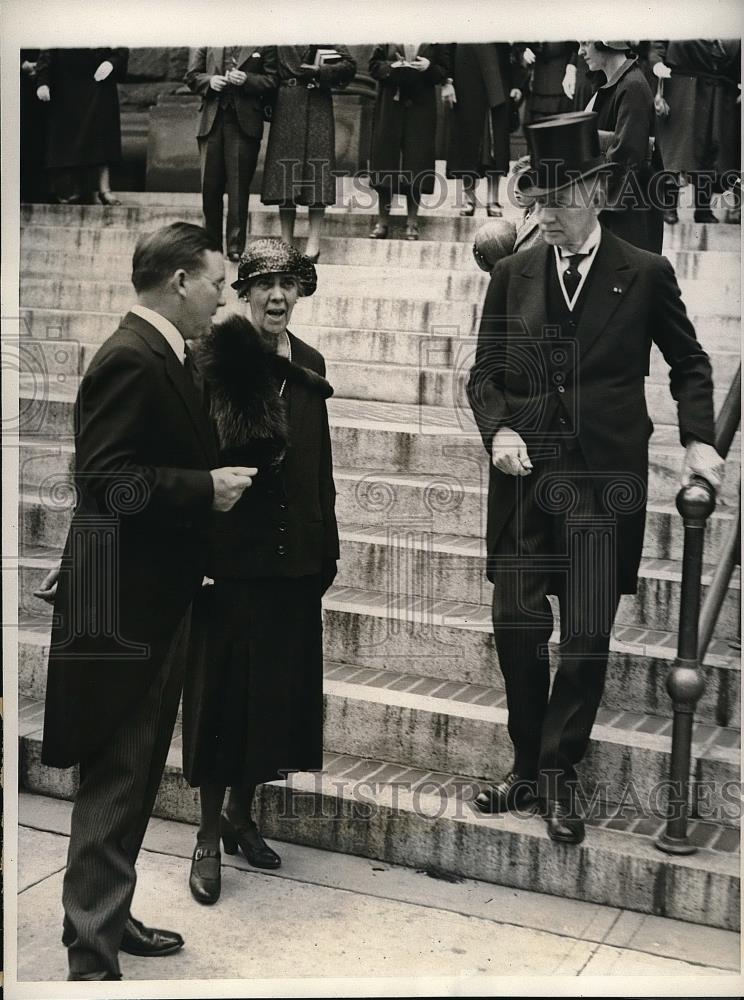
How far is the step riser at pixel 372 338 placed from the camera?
14.3ft

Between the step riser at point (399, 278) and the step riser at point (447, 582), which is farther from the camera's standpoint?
the step riser at point (447, 582)

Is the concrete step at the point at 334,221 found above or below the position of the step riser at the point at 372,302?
above

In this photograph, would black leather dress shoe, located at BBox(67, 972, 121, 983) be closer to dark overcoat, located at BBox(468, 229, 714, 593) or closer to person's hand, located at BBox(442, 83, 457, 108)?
dark overcoat, located at BBox(468, 229, 714, 593)

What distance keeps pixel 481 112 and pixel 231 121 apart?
865 mm

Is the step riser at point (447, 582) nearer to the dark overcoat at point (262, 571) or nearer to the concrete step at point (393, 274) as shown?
the dark overcoat at point (262, 571)

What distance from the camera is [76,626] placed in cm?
429

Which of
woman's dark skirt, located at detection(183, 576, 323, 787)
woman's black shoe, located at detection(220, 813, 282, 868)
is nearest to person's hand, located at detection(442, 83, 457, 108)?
woman's dark skirt, located at detection(183, 576, 323, 787)

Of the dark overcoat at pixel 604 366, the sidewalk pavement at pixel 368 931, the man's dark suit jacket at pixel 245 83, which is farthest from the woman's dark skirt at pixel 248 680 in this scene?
the man's dark suit jacket at pixel 245 83

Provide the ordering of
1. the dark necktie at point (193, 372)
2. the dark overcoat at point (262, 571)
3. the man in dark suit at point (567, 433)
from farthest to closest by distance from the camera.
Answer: the man in dark suit at point (567, 433) → the dark overcoat at point (262, 571) → the dark necktie at point (193, 372)

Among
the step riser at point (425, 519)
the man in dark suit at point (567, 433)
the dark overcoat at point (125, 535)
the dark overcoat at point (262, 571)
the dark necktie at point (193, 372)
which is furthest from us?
the step riser at point (425, 519)

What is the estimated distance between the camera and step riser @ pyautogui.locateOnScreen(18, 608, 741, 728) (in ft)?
14.8

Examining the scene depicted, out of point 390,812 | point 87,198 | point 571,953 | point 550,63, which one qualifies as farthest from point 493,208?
point 571,953

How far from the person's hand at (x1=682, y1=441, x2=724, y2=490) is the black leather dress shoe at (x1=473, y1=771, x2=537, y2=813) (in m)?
1.17

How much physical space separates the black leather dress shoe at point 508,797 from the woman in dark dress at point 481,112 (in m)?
1.96
